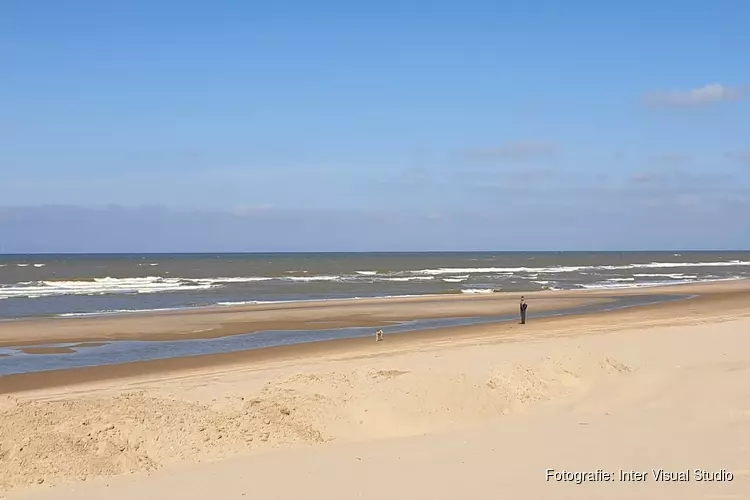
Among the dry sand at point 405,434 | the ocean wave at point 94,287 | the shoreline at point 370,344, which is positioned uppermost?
the ocean wave at point 94,287

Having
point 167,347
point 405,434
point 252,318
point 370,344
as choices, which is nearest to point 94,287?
point 252,318

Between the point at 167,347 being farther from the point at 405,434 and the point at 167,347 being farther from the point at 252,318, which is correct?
the point at 405,434

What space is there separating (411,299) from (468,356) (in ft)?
83.4

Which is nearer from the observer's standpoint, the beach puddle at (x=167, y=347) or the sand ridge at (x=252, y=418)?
the sand ridge at (x=252, y=418)

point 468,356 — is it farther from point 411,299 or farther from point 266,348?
point 411,299

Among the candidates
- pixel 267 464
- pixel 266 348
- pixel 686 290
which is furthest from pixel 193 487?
pixel 686 290

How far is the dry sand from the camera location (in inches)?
276

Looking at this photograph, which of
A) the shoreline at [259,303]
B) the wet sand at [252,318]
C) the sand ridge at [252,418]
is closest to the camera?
the sand ridge at [252,418]

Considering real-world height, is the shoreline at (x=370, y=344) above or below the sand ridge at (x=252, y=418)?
below

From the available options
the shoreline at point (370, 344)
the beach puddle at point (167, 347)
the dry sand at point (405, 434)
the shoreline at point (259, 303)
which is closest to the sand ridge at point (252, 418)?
the dry sand at point (405, 434)

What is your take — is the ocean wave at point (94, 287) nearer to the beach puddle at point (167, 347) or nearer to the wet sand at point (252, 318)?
the wet sand at point (252, 318)

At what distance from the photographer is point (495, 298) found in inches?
1636

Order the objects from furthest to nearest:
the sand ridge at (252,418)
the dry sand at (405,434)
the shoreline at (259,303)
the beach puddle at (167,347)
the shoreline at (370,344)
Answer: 1. the shoreline at (259,303)
2. the beach puddle at (167,347)
3. the shoreline at (370,344)
4. the sand ridge at (252,418)
5. the dry sand at (405,434)

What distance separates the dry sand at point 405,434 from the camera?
702cm
